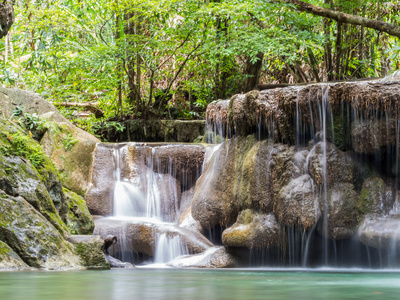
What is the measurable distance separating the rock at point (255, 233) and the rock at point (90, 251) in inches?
92.6

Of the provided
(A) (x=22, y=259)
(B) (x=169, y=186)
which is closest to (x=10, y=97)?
(B) (x=169, y=186)

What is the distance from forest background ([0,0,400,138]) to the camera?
13.5 meters

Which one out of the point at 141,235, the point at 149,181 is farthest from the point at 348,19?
the point at 141,235

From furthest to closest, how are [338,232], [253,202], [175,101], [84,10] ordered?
1. [175,101]
2. [84,10]
3. [253,202]
4. [338,232]

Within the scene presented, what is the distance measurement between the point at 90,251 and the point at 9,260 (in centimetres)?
126

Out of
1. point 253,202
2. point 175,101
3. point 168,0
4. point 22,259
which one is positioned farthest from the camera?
point 175,101

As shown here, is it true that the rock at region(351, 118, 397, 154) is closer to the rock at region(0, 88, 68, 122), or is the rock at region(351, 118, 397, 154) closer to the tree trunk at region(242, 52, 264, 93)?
the rock at region(0, 88, 68, 122)

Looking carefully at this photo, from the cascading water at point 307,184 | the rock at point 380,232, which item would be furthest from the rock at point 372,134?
the rock at point 380,232

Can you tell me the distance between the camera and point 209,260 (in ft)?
26.8

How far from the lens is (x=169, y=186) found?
11359 mm

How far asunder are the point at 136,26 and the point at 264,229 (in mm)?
10304

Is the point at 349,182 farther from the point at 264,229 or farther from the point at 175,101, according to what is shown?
the point at 175,101

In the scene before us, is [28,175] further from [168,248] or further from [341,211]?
[341,211]

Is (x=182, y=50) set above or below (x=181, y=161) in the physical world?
above
